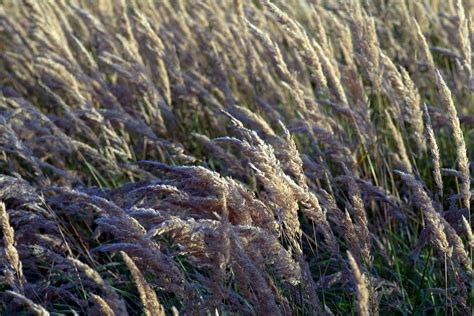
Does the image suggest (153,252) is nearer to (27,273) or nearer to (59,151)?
(27,273)

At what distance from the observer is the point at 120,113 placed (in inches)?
137

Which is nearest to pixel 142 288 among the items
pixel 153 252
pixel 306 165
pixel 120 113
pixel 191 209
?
pixel 153 252

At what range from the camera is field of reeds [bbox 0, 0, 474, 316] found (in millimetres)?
1979

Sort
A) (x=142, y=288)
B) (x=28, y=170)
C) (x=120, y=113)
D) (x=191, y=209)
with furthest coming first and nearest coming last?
(x=28, y=170), (x=120, y=113), (x=191, y=209), (x=142, y=288)

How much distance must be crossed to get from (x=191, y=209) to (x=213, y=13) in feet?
5.80

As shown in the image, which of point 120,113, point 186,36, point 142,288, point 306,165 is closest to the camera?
point 142,288

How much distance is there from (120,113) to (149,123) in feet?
1.62

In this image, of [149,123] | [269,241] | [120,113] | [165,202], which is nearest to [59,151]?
[120,113]

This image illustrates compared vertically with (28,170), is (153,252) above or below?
above

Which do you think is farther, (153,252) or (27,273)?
(27,273)

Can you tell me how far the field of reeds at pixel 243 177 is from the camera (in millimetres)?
1979

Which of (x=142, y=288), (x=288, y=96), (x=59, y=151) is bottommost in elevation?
(x=288, y=96)

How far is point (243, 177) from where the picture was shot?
3.42 meters

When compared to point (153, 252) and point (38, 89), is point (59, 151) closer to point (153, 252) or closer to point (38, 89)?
point (38, 89)
